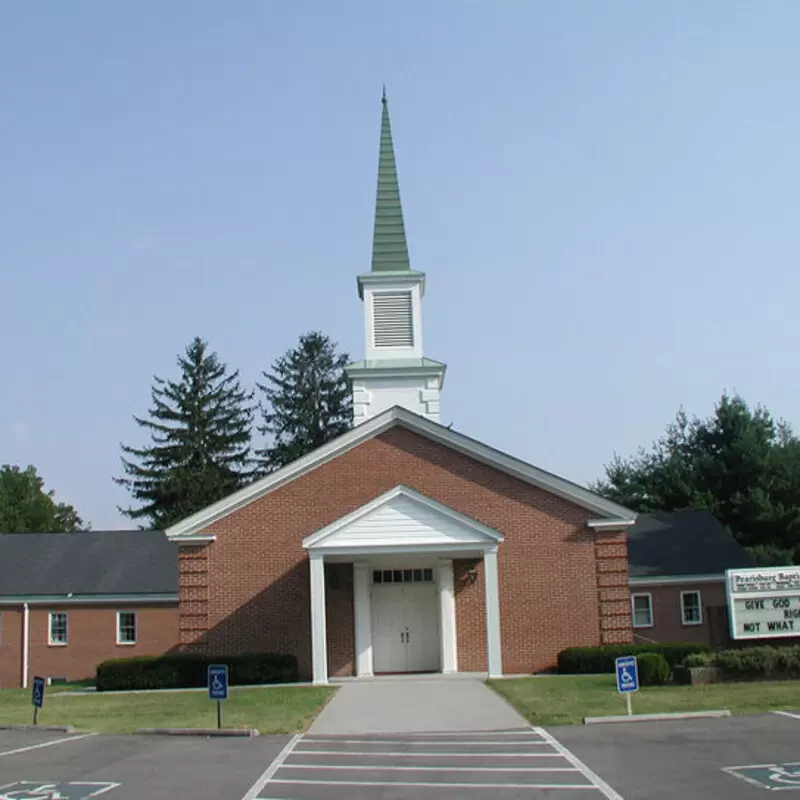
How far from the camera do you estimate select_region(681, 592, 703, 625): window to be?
128ft

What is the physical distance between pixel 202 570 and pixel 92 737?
39.7 feet

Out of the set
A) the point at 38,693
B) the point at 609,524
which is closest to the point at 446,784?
the point at 38,693

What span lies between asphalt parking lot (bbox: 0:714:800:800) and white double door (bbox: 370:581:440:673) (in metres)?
13.1

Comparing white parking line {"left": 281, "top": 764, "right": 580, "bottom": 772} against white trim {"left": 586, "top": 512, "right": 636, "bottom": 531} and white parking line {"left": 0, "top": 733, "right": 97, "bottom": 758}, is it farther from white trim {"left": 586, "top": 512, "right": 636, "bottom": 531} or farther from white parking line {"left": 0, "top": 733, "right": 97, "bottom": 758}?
white trim {"left": 586, "top": 512, "right": 636, "bottom": 531}

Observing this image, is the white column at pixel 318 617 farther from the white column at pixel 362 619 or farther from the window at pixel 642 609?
the window at pixel 642 609

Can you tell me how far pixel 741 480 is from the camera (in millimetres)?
53969

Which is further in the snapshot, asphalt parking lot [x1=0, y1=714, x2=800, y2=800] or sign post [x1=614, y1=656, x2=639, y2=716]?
sign post [x1=614, y1=656, x2=639, y2=716]

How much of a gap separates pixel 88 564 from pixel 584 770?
34.0m

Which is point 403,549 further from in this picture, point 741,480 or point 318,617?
point 741,480

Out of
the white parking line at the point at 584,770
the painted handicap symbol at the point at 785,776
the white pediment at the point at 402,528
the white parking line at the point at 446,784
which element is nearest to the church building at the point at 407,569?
the white pediment at the point at 402,528

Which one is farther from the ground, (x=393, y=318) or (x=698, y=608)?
(x=393, y=318)

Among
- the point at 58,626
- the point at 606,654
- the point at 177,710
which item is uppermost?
the point at 58,626

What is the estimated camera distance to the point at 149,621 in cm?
4172

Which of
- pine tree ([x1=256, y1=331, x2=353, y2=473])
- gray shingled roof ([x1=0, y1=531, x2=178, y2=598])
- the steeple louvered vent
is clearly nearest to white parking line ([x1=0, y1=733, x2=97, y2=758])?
the steeple louvered vent
